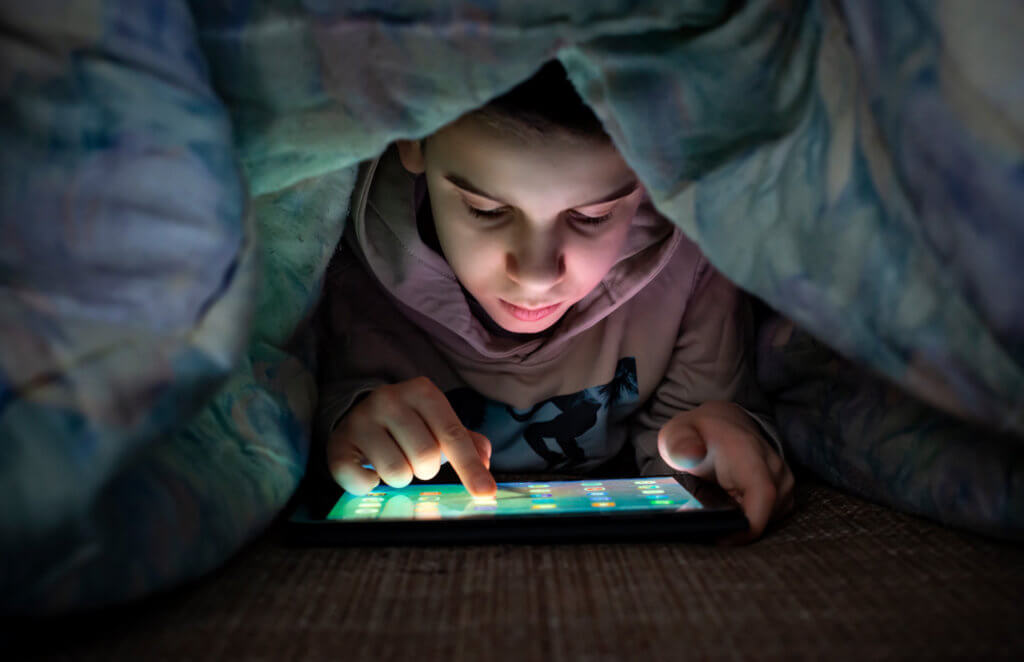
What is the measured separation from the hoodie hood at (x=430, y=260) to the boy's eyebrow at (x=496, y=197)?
0.12 metres

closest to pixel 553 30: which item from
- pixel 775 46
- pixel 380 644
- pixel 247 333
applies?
pixel 775 46

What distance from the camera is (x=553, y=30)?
0.41 m

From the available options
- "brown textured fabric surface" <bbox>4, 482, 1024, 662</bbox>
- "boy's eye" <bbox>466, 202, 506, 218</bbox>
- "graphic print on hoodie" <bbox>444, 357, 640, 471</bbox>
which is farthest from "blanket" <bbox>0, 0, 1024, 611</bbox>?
"graphic print on hoodie" <bbox>444, 357, 640, 471</bbox>

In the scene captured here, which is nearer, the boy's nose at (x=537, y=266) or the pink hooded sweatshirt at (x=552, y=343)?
the boy's nose at (x=537, y=266)

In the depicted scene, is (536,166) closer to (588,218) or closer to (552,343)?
(588,218)

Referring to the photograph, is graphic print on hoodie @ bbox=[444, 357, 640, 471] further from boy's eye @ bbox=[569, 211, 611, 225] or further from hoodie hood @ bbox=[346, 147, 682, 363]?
boy's eye @ bbox=[569, 211, 611, 225]

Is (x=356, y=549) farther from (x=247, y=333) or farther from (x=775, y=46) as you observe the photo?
(x=775, y=46)

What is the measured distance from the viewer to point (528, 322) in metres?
0.64

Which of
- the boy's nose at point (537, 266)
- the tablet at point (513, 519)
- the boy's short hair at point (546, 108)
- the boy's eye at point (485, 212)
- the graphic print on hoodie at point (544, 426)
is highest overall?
the boy's short hair at point (546, 108)

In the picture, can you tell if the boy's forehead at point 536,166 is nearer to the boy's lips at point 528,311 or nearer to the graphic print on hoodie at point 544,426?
the boy's lips at point 528,311

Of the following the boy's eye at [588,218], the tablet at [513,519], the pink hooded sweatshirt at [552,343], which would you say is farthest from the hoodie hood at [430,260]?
the tablet at [513,519]

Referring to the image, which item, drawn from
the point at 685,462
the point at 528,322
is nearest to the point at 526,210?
the point at 528,322

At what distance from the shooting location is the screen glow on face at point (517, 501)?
0.50 m

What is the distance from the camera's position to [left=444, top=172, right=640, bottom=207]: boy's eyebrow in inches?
21.9
